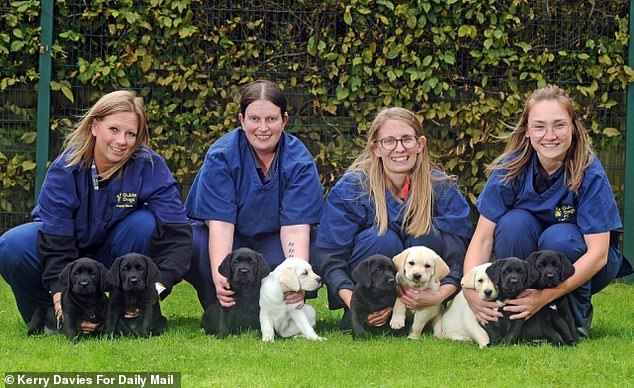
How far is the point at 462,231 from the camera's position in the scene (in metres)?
6.50

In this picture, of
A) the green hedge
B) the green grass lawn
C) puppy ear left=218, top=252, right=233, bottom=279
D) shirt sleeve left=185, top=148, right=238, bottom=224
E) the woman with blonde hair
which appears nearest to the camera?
the green grass lawn

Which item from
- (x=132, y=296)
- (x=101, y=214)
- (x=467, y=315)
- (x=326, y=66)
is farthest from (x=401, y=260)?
(x=326, y=66)

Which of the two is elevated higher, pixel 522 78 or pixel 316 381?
pixel 522 78

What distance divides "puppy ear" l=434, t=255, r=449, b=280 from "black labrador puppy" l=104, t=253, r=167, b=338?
5.21 ft

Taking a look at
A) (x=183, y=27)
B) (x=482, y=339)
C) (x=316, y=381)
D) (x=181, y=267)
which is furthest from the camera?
Answer: (x=183, y=27)

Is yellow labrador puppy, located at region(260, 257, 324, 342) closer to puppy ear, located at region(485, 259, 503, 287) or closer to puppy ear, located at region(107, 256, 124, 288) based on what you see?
puppy ear, located at region(107, 256, 124, 288)

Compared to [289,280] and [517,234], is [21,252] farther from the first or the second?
[517,234]

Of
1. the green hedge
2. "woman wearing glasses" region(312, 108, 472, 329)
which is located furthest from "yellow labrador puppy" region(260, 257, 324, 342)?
the green hedge

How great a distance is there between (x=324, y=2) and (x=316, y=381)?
4683 millimetres

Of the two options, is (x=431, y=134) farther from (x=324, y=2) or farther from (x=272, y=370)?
(x=272, y=370)

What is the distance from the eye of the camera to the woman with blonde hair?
626cm

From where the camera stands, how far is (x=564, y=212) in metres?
6.24

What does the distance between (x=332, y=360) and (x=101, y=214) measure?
5.84 ft

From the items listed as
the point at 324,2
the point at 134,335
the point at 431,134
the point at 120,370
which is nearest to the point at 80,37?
the point at 324,2
